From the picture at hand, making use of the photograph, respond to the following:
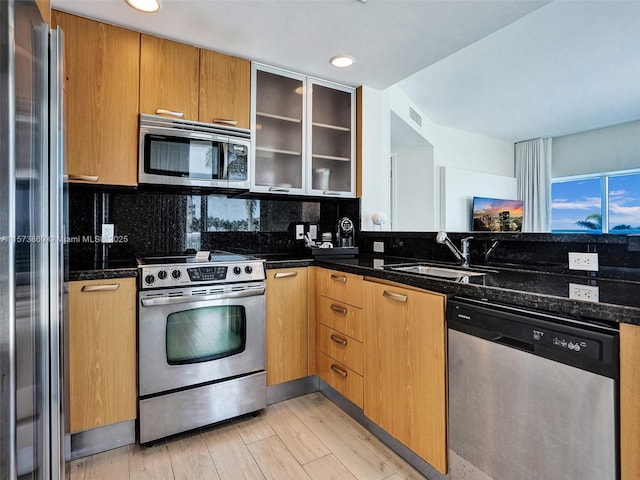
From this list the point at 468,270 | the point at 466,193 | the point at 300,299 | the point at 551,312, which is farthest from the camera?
A: the point at 466,193

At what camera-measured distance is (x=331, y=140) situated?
2699 mm

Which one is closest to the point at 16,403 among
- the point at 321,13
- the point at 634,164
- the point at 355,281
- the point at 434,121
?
the point at 355,281

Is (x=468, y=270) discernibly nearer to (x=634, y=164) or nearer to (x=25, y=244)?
(x=25, y=244)

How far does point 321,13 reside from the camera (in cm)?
174

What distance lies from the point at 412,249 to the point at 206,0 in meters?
1.87

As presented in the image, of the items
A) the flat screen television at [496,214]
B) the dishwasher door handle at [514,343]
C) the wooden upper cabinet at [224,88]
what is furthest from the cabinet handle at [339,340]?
the flat screen television at [496,214]

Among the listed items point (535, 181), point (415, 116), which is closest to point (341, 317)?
point (415, 116)

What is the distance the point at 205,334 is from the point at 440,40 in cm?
220

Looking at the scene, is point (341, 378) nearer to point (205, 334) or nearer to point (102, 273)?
point (205, 334)

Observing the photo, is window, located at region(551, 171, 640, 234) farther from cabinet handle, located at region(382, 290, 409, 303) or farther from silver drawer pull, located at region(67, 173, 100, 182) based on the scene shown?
silver drawer pull, located at region(67, 173, 100, 182)

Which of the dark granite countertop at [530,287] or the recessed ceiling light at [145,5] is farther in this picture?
the recessed ceiling light at [145,5]

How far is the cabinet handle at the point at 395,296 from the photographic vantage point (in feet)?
4.99

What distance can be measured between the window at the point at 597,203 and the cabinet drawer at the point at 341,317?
4.52m

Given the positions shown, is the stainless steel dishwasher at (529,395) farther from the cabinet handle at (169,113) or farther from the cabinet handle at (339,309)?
the cabinet handle at (169,113)
